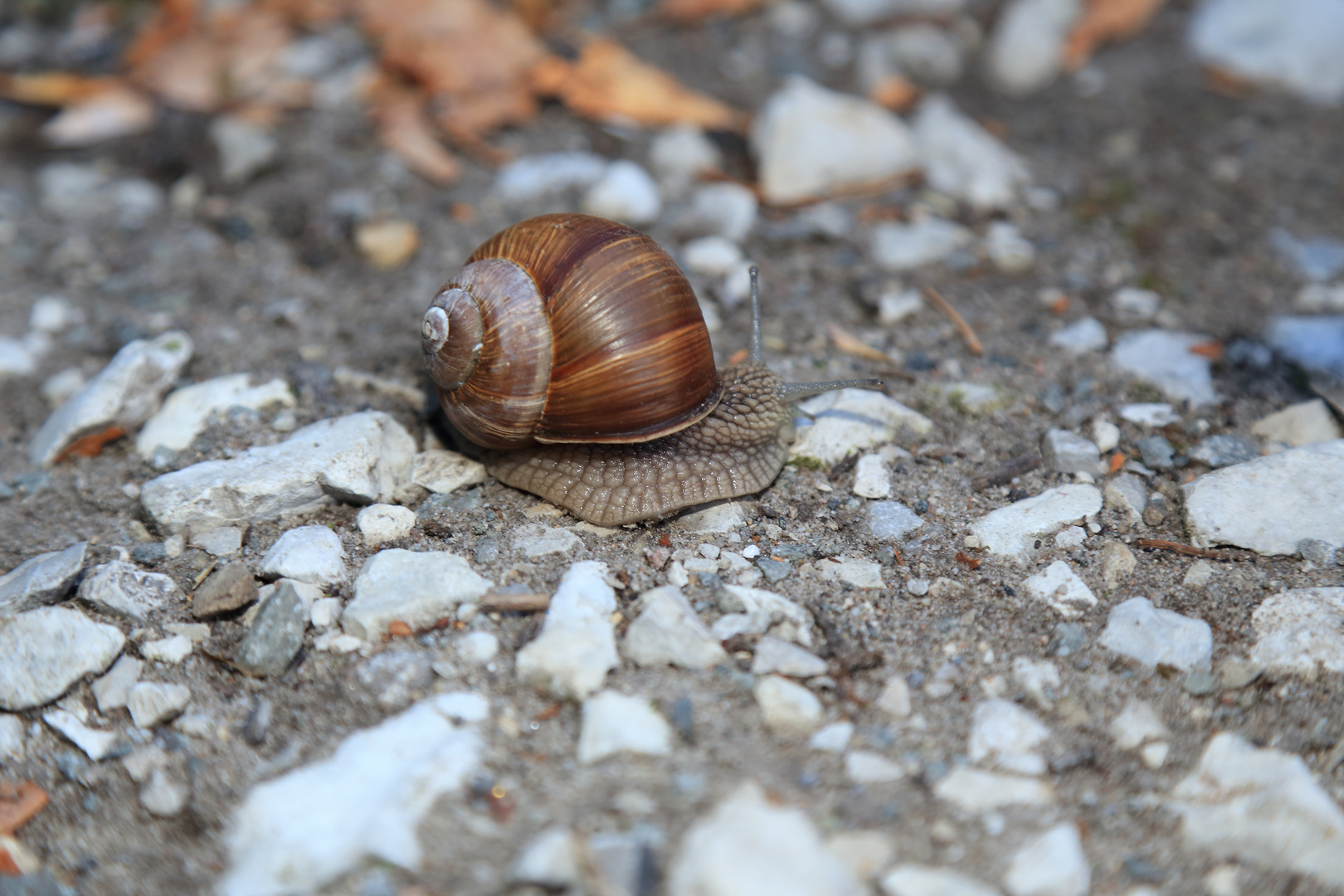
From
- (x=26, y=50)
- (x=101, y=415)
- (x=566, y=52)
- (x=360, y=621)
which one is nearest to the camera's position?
(x=360, y=621)

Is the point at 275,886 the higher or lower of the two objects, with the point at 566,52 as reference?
lower

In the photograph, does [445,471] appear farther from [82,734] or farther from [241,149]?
[241,149]

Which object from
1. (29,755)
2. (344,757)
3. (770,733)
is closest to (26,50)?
(29,755)

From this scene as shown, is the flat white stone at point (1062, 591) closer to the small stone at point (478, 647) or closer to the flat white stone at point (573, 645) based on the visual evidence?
the flat white stone at point (573, 645)

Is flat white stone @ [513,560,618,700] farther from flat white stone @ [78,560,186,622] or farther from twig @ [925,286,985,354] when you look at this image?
twig @ [925,286,985,354]

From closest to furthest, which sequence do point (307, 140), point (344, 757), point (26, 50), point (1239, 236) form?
point (344, 757), point (1239, 236), point (307, 140), point (26, 50)

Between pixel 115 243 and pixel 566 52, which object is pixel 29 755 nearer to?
pixel 115 243

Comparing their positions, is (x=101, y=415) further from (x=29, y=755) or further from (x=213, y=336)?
(x=29, y=755)

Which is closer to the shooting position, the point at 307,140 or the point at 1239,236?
the point at 1239,236

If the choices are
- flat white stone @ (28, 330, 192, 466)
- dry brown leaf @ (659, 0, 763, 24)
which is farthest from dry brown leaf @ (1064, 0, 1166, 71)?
flat white stone @ (28, 330, 192, 466)
